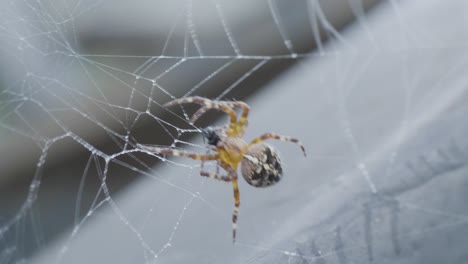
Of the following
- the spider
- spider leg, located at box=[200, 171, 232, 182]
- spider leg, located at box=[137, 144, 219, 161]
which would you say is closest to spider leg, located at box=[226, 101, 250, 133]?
the spider

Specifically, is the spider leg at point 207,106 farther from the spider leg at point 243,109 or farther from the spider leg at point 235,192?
the spider leg at point 235,192

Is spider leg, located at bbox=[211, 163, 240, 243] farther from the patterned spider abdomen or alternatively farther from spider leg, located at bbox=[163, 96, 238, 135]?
spider leg, located at bbox=[163, 96, 238, 135]

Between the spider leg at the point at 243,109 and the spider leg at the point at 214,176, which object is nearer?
the spider leg at the point at 214,176

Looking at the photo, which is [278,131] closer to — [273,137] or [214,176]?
[273,137]

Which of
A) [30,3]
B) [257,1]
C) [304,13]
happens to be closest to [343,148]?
[30,3]

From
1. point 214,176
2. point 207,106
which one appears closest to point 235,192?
point 214,176

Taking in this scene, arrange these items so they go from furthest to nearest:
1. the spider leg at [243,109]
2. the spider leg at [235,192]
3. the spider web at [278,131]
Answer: the spider leg at [243,109] → the spider leg at [235,192] → the spider web at [278,131]

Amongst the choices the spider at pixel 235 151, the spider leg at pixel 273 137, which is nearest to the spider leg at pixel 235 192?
the spider at pixel 235 151

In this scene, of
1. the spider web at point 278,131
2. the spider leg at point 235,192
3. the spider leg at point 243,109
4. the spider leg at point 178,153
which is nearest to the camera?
the spider web at point 278,131
